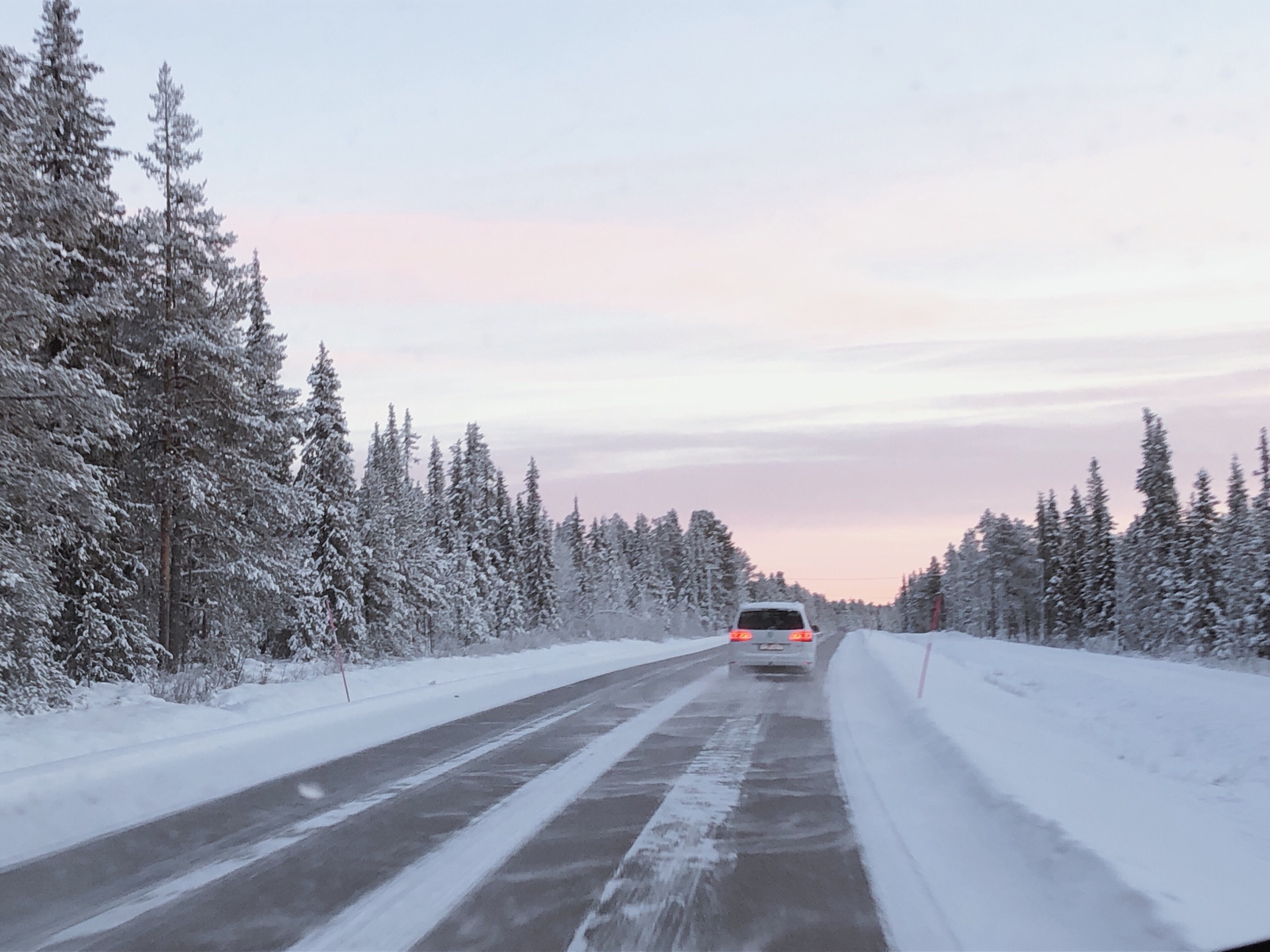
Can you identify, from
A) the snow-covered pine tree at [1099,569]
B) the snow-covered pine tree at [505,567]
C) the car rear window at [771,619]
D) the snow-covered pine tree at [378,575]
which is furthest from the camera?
the snow-covered pine tree at [1099,569]

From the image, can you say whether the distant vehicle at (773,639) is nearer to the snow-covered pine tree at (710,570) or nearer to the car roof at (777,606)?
the car roof at (777,606)

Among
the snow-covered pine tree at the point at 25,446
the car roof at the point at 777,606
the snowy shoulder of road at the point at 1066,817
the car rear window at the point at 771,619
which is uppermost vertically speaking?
the snow-covered pine tree at the point at 25,446

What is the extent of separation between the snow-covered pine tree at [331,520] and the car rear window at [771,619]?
62.2 feet

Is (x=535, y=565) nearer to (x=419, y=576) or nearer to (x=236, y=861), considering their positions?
(x=419, y=576)

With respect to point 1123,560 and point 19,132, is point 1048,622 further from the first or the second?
point 19,132

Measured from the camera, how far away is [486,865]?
624 cm

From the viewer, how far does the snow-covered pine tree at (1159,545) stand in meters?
62.5

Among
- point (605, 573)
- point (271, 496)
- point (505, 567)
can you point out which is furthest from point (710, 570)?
point (271, 496)

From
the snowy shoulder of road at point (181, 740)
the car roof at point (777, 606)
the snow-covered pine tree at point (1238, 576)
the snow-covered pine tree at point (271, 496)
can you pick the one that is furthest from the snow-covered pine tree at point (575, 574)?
the snowy shoulder of road at point (181, 740)

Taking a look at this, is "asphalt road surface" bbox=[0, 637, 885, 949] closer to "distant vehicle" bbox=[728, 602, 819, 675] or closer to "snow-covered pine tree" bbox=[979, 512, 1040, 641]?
"distant vehicle" bbox=[728, 602, 819, 675]

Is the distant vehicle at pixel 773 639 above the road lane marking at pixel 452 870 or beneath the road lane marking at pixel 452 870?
above

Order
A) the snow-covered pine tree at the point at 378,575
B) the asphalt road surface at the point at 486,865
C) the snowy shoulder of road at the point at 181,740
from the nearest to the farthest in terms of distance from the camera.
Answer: the asphalt road surface at the point at 486,865
the snowy shoulder of road at the point at 181,740
the snow-covered pine tree at the point at 378,575

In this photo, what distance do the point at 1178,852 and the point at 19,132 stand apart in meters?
21.0

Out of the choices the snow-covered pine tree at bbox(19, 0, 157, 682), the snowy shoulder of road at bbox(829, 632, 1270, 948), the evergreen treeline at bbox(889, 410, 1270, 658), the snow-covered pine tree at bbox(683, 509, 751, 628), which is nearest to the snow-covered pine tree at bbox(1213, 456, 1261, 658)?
the evergreen treeline at bbox(889, 410, 1270, 658)
